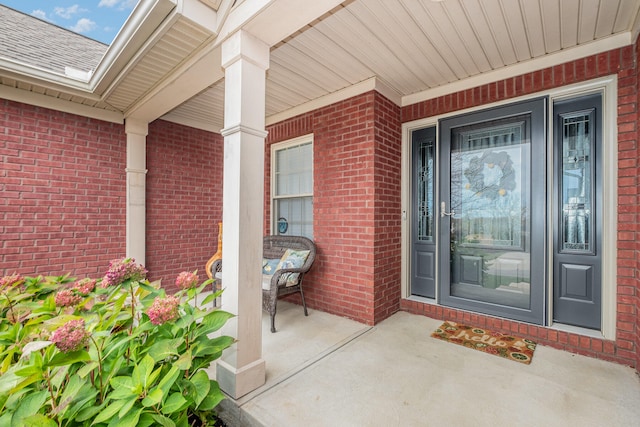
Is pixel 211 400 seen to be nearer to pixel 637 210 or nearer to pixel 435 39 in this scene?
pixel 435 39

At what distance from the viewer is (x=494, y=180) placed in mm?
2891

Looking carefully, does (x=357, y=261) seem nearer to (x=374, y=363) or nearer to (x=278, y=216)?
(x=374, y=363)

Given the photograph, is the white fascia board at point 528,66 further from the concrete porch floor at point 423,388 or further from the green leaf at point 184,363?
the green leaf at point 184,363

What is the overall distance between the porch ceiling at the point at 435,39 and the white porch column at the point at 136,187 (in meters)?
1.43

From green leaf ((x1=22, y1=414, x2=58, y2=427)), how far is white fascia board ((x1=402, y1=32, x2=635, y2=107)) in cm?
371

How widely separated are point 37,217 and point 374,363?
149 inches

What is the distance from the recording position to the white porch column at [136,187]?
3.59 m

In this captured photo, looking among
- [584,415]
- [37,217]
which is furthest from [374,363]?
[37,217]

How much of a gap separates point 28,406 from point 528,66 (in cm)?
391

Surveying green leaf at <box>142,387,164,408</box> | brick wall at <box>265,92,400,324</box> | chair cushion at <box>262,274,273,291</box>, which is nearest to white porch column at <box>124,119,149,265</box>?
chair cushion at <box>262,274,273,291</box>

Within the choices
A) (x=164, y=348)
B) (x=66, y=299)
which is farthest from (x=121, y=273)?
(x=164, y=348)

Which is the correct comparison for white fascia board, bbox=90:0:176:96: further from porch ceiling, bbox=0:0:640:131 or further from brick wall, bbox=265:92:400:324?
brick wall, bbox=265:92:400:324

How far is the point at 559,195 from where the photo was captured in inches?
100

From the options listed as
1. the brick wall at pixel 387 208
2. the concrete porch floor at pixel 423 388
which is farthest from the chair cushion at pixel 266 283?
the brick wall at pixel 387 208
